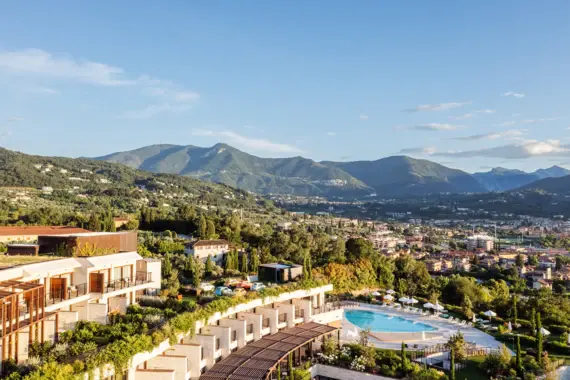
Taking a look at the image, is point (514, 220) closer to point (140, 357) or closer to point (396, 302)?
point (396, 302)

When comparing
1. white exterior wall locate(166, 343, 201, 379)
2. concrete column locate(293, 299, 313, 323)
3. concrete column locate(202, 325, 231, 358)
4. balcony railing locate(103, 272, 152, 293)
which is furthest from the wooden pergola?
concrete column locate(293, 299, 313, 323)

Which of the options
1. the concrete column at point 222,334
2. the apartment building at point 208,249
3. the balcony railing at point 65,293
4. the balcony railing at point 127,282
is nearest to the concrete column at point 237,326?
the concrete column at point 222,334

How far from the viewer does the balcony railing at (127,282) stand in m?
17.2

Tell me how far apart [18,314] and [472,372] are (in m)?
15.6

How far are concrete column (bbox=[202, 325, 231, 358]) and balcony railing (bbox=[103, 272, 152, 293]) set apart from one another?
3.83 m

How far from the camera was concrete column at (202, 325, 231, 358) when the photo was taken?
1659 centimetres

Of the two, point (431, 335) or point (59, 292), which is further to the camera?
point (431, 335)

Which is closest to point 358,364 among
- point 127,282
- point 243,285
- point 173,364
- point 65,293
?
point 173,364

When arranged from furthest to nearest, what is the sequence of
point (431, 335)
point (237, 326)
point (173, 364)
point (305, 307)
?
point (431, 335), point (305, 307), point (237, 326), point (173, 364)

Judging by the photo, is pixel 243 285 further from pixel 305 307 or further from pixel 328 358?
pixel 328 358

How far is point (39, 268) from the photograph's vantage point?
1420 centimetres

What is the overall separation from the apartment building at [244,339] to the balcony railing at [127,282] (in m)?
3.76

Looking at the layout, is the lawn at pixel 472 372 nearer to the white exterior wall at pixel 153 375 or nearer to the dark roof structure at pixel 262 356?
the dark roof structure at pixel 262 356

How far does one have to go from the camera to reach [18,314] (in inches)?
439
